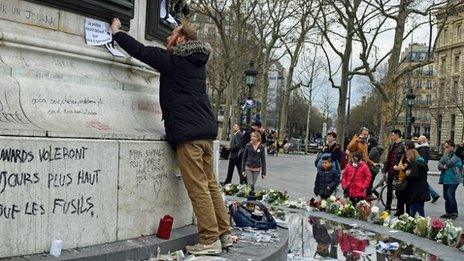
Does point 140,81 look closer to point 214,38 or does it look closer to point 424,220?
point 424,220

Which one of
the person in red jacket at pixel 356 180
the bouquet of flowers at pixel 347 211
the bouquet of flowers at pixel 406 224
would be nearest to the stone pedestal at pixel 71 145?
the bouquet of flowers at pixel 406 224

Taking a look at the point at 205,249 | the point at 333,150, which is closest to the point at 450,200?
the point at 333,150

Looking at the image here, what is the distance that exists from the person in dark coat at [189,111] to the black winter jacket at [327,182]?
6537 millimetres

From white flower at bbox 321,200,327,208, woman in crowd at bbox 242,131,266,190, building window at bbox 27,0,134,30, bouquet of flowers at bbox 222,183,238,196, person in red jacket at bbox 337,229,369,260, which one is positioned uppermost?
building window at bbox 27,0,134,30

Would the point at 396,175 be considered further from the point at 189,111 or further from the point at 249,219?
the point at 189,111

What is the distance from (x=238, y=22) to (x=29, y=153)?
114 feet

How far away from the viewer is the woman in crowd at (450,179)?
13.2 m

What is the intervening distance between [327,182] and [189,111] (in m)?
6.88

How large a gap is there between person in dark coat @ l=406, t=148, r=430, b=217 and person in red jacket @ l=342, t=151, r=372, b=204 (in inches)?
32.2

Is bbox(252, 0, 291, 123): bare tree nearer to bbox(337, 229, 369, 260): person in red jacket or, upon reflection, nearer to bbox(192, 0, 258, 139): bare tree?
bbox(192, 0, 258, 139): bare tree

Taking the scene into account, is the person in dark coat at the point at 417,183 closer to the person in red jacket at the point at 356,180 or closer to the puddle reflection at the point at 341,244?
the person in red jacket at the point at 356,180

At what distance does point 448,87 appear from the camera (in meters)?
79.6

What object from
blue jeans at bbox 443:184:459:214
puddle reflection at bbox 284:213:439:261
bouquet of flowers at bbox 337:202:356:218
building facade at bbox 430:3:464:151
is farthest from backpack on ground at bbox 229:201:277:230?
building facade at bbox 430:3:464:151

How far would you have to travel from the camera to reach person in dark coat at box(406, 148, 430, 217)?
11344 mm
